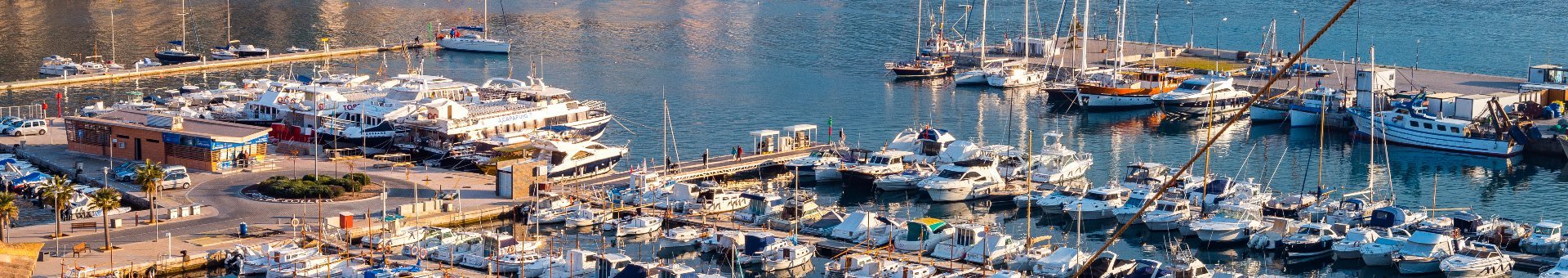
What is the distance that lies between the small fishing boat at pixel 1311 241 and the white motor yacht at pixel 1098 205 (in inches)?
233

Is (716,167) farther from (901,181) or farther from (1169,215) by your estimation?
(1169,215)

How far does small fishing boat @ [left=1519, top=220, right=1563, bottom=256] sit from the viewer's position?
4141cm

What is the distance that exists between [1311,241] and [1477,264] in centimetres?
395

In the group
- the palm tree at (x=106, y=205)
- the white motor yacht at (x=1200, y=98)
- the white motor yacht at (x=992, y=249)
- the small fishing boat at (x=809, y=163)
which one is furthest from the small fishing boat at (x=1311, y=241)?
the white motor yacht at (x=1200, y=98)

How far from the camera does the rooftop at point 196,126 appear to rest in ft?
168

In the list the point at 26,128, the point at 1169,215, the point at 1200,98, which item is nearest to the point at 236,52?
the point at 26,128

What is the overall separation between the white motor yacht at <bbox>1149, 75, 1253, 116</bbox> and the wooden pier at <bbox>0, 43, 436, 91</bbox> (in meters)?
44.3

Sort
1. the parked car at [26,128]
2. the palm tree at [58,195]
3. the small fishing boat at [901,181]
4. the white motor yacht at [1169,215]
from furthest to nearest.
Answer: the parked car at [26,128]
the small fishing boat at [901,181]
the white motor yacht at [1169,215]
the palm tree at [58,195]

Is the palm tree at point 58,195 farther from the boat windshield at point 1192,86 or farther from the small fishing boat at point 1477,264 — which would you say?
the boat windshield at point 1192,86

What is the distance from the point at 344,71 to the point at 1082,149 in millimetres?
42608

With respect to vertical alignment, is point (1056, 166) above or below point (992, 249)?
above

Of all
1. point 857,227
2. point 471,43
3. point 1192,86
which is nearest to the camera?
point 857,227

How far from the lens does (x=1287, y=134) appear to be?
67.4m

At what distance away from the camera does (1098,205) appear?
1850 inches
